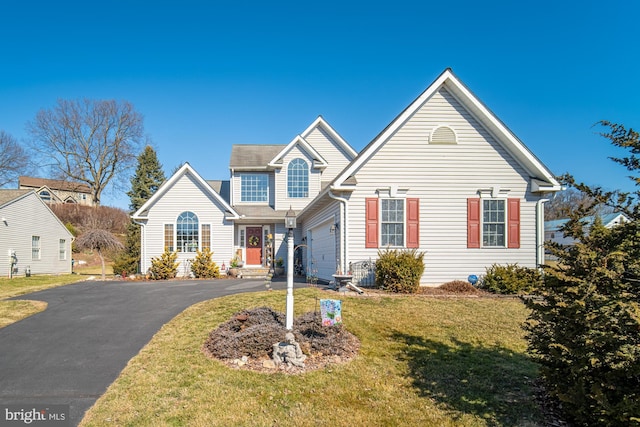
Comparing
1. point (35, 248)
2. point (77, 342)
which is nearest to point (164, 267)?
point (77, 342)

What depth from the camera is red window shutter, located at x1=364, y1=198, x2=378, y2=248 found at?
1256 centimetres

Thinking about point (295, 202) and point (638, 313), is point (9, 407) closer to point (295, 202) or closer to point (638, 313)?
point (638, 313)

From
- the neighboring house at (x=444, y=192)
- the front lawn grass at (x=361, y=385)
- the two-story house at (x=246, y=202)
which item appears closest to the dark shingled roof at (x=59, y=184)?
the two-story house at (x=246, y=202)

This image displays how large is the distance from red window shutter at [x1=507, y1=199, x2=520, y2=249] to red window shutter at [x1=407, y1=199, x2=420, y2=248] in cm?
303

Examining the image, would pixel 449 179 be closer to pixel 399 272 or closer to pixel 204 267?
pixel 399 272

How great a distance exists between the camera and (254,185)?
71.6 feet

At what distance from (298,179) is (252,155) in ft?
11.4

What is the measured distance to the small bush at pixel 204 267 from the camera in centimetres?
1897

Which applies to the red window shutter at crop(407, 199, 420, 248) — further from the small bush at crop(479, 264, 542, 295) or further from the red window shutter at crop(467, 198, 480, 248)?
the small bush at crop(479, 264, 542, 295)

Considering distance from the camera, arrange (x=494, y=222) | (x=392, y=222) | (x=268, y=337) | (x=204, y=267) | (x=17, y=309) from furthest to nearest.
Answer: (x=204, y=267)
(x=494, y=222)
(x=392, y=222)
(x=17, y=309)
(x=268, y=337)

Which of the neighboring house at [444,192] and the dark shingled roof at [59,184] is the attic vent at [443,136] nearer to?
the neighboring house at [444,192]

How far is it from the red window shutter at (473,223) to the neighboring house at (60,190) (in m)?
39.7

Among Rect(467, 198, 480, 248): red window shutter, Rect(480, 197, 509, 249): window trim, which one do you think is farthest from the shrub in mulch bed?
Rect(480, 197, 509, 249): window trim

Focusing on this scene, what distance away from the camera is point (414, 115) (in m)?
13.0
